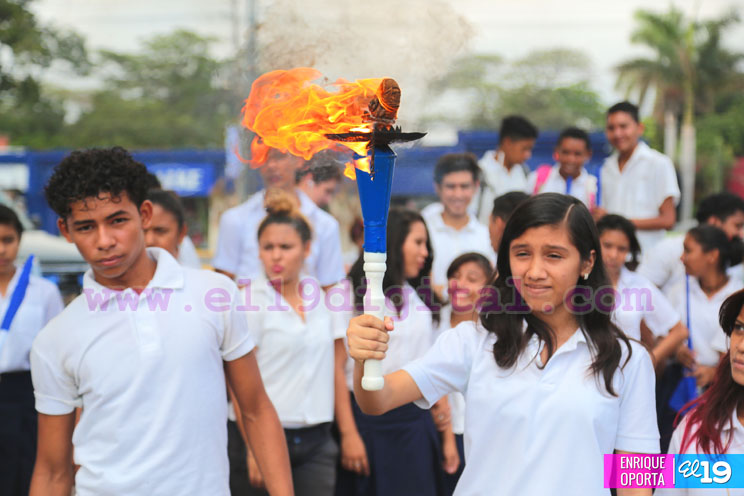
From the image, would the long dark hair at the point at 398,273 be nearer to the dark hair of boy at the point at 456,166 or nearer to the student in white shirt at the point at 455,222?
the student in white shirt at the point at 455,222

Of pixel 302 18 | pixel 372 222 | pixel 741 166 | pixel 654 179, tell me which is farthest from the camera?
pixel 741 166

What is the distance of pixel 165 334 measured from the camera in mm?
2531

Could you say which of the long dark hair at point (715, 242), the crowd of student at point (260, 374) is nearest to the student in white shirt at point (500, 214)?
the long dark hair at point (715, 242)

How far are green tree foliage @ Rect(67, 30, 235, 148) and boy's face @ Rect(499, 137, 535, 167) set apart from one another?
28.1 m

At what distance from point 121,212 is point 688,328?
370 centimetres

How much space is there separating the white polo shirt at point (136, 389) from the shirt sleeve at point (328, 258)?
273 cm

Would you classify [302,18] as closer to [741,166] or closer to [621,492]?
[621,492]

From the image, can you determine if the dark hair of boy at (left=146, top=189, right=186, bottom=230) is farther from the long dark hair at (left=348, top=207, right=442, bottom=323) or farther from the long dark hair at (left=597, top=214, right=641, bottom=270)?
the long dark hair at (left=597, top=214, right=641, bottom=270)

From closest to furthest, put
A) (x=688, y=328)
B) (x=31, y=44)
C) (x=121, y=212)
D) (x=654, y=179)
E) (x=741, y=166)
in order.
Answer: (x=121, y=212)
(x=688, y=328)
(x=654, y=179)
(x=31, y=44)
(x=741, y=166)

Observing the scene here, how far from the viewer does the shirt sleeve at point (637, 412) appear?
2.41 meters

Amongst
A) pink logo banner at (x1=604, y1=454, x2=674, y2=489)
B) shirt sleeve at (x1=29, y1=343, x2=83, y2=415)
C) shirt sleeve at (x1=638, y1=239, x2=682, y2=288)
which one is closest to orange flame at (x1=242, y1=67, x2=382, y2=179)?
shirt sleeve at (x1=29, y1=343, x2=83, y2=415)

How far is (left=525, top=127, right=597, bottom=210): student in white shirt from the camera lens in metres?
6.07

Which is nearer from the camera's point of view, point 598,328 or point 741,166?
point 598,328

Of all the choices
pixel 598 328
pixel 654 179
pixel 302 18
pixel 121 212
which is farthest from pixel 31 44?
pixel 598 328
